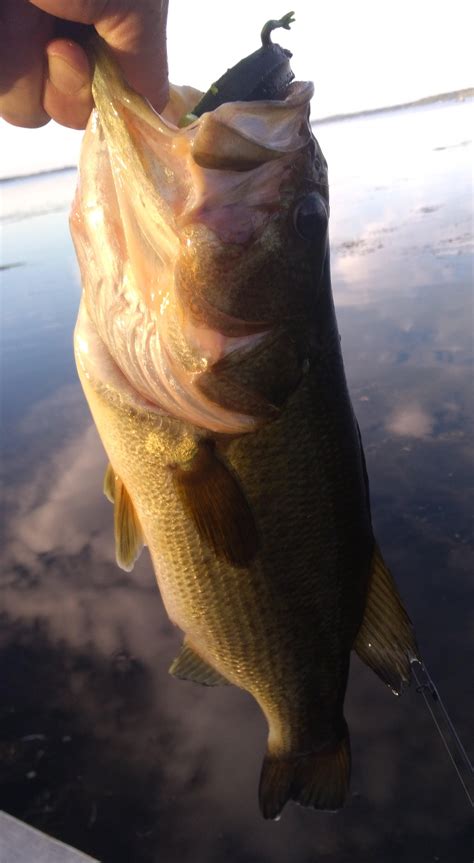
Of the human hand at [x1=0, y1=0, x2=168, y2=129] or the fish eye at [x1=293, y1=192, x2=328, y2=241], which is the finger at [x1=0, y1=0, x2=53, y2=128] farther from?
the fish eye at [x1=293, y1=192, x2=328, y2=241]

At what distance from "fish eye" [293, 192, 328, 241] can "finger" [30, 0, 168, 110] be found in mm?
494

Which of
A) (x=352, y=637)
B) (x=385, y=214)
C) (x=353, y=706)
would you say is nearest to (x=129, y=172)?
(x=352, y=637)

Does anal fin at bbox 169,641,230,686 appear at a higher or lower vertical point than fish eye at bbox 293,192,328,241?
lower

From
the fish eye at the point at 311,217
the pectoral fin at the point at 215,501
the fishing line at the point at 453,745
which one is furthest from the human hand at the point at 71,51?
the fishing line at the point at 453,745

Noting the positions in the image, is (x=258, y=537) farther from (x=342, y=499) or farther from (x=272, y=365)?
(x=272, y=365)

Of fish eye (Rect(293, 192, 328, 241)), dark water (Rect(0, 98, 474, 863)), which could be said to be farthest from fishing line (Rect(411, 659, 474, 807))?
fish eye (Rect(293, 192, 328, 241))

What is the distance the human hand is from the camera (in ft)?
4.57

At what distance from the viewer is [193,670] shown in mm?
2240

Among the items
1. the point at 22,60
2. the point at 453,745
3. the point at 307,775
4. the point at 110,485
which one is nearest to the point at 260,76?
the point at 22,60

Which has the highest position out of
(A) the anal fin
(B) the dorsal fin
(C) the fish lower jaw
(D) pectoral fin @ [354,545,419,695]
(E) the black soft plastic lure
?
(E) the black soft plastic lure

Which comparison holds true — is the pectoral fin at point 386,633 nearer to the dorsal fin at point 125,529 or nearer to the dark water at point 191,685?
the dorsal fin at point 125,529

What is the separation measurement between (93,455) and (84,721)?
3284 mm

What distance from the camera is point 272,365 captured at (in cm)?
160

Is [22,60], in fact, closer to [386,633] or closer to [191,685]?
[386,633]
